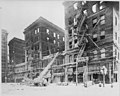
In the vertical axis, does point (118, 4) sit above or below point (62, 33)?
above

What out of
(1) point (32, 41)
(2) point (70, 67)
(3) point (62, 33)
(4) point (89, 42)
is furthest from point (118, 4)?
(1) point (32, 41)

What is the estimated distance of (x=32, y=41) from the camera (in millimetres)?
2807

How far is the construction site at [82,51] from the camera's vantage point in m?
2.73

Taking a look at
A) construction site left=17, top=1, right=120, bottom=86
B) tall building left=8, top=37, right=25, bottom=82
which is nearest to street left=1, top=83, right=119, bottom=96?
construction site left=17, top=1, right=120, bottom=86

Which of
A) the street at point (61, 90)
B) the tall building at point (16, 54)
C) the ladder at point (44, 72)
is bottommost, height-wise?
the street at point (61, 90)

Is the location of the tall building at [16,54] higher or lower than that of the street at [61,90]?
Answer: higher

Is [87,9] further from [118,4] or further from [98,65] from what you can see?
[98,65]

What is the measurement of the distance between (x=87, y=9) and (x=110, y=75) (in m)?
0.97

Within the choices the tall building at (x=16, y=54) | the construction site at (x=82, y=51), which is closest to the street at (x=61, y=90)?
the construction site at (x=82, y=51)

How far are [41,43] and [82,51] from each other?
1.93 feet

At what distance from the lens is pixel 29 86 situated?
2748mm

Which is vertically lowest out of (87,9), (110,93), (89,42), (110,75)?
(110,93)

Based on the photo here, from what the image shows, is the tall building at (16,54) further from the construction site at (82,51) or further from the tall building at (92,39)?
the tall building at (92,39)

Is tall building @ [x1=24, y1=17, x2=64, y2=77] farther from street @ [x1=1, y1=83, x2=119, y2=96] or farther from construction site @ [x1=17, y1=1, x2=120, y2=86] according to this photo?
street @ [x1=1, y1=83, x2=119, y2=96]
